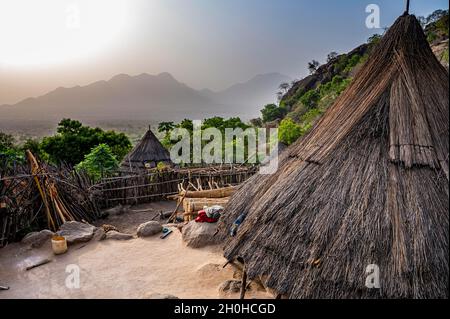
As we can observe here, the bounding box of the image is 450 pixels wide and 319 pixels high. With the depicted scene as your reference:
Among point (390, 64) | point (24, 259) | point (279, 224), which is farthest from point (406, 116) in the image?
point (24, 259)

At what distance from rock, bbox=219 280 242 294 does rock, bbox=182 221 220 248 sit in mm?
2188

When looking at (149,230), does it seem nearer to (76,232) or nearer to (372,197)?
(76,232)

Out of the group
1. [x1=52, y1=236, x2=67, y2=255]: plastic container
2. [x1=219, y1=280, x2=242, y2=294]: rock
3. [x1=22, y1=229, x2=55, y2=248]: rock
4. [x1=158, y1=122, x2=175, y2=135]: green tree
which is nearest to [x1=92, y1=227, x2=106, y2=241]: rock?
[x1=52, y1=236, x2=67, y2=255]: plastic container

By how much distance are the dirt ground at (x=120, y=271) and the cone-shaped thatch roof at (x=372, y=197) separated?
1350 millimetres

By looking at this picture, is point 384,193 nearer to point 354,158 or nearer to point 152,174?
point 354,158

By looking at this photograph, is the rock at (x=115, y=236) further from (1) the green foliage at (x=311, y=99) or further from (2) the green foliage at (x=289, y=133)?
(1) the green foliage at (x=311, y=99)

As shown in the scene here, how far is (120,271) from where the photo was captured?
6.36m

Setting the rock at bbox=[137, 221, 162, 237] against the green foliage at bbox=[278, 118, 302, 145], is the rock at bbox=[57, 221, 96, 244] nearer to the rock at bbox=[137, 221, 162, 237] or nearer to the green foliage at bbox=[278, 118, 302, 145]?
the rock at bbox=[137, 221, 162, 237]

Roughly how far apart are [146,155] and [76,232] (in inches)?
311

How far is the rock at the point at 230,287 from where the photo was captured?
5.19 meters

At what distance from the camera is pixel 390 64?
4.90 m

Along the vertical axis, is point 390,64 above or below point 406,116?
above

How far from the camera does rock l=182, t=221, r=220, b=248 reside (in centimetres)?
749
